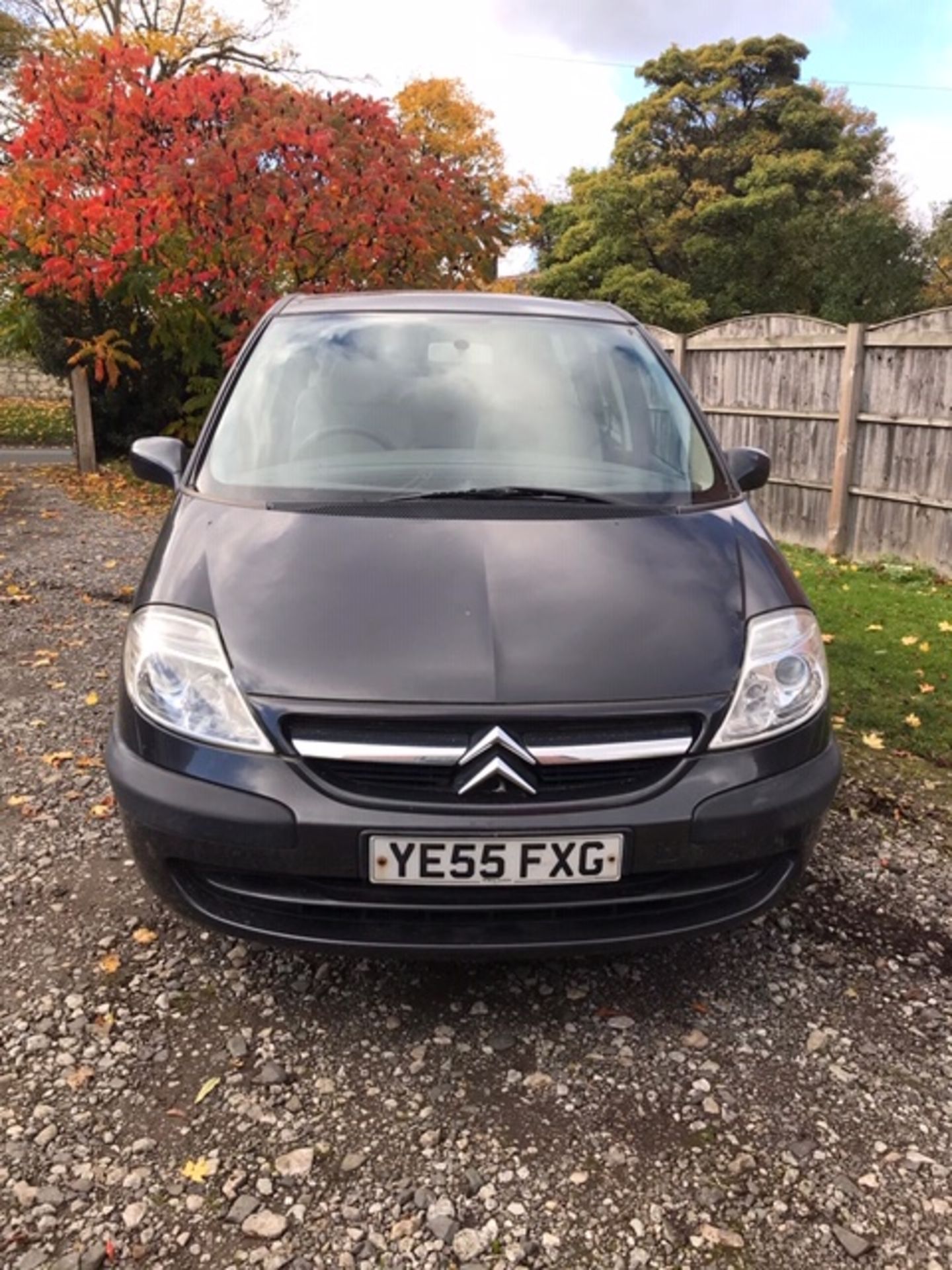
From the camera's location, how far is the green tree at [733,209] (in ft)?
71.4

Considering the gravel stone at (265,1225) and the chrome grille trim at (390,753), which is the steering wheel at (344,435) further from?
the gravel stone at (265,1225)

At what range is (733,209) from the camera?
2350cm

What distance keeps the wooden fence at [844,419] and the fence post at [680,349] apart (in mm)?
41

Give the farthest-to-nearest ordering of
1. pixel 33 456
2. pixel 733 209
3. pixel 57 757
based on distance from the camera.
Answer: pixel 733 209 → pixel 33 456 → pixel 57 757

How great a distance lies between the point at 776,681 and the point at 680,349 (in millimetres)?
9239

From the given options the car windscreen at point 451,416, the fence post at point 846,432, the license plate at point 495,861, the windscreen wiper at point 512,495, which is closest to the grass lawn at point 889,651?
the fence post at point 846,432

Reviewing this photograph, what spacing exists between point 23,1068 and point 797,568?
7470mm

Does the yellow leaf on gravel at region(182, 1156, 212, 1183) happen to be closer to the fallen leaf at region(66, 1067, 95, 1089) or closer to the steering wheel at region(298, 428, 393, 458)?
the fallen leaf at region(66, 1067, 95, 1089)

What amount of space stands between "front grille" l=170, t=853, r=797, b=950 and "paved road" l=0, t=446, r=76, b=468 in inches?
505

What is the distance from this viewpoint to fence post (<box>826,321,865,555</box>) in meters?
8.43

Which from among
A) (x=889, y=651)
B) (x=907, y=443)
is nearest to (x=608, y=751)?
(x=889, y=651)

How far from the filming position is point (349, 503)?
8.70 ft

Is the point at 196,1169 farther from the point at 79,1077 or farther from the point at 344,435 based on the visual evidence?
the point at 344,435

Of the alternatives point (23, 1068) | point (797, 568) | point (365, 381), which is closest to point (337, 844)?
point (23, 1068)
